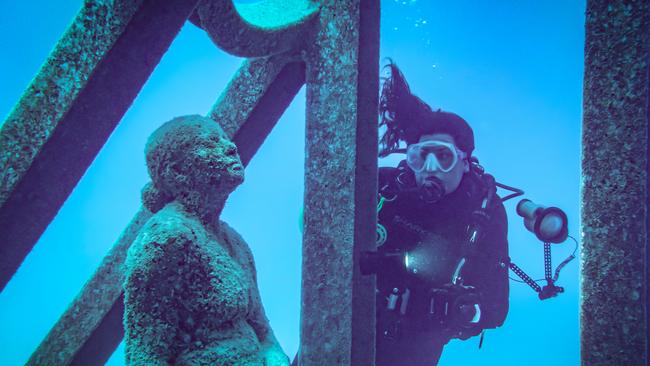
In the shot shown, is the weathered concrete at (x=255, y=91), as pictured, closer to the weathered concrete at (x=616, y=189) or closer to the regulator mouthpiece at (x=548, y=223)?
the weathered concrete at (x=616, y=189)

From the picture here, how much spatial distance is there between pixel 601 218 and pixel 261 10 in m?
2.17

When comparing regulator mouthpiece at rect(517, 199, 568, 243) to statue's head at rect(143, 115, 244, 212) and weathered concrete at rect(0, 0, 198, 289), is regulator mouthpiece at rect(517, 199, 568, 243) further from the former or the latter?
weathered concrete at rect(0, 0, 198, 289)

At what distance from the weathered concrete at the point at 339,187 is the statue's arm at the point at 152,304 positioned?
960 mm

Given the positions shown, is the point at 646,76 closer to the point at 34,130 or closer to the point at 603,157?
the point at 603,157

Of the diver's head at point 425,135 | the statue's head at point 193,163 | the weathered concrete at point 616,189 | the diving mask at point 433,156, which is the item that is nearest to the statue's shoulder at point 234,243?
the statue's head at point 193,163

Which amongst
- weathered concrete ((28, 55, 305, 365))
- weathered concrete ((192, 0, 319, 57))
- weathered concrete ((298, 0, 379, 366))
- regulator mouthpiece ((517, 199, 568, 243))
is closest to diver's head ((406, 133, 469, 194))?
regulator mouthpiece ((517, 199, 568, 243))

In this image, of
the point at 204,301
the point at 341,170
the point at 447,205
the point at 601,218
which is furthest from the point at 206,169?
the point at 447,205

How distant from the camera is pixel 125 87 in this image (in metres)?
1.54

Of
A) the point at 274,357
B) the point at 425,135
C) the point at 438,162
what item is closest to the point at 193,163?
the point at 274,357

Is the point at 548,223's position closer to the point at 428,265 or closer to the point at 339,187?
the point at 428,265

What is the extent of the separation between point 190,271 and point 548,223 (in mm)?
3111

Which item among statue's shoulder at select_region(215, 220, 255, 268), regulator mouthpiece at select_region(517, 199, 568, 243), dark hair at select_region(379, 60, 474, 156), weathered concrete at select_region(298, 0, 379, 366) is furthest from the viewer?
dark hair at select_region(379, 60, 474, 156)

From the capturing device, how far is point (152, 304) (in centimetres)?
119

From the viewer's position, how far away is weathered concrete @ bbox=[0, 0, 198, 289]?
1385mm
